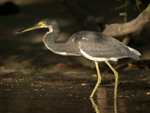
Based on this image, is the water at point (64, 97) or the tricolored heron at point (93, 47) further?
the tricolored heron at point (93, 47)

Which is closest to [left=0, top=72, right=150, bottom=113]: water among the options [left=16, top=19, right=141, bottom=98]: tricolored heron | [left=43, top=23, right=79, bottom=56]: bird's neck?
[left=16, top=19, right=141, bottom=98]: tricolored heron

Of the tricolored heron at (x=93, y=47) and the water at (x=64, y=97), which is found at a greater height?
the tricolored heron at (x=93, y=47)

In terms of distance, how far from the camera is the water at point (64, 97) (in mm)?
5586

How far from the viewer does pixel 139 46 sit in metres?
12.1

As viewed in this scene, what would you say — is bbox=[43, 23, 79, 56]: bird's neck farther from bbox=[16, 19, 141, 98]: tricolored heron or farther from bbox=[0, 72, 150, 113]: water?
bbox=[0, 72, 150, 113]: water

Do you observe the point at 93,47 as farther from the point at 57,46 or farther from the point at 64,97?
the point at 64,97

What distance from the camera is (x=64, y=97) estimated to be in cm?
660

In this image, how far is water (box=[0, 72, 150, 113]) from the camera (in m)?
5.59

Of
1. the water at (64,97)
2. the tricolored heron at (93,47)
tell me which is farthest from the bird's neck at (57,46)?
the water at (64,97)

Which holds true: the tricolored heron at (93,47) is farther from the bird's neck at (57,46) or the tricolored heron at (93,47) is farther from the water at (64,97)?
the water at (64,97)

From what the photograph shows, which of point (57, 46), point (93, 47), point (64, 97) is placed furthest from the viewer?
point (57, 46)

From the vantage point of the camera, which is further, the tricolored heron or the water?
the tricolored heron

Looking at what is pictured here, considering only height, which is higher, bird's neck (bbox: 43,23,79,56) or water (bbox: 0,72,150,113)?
bird's neck (bbox: 43,23,79,56)

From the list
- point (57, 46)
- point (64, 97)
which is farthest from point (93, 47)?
point (64, 97)
